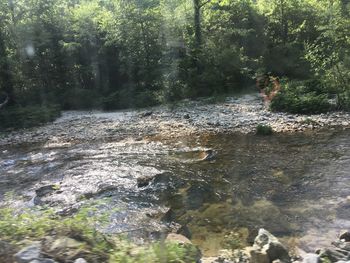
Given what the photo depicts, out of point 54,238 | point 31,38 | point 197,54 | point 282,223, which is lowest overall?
point 282,223

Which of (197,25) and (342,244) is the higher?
(197,25)

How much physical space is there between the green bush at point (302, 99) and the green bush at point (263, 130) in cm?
291

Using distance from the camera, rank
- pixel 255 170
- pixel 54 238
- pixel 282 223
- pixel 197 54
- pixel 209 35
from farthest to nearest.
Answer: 1. pixel 209 35
2. pixel 197 54
3. pixel 255 170
4. pixel 282 223
5. pixel 54 238

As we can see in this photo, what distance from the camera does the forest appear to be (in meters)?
22.7

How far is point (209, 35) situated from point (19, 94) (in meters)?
11.7

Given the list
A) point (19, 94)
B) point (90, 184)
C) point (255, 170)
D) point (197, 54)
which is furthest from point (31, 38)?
point (255, 170)

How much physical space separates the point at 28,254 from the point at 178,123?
45.3 feet

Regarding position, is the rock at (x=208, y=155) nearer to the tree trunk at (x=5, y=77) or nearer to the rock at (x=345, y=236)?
the rock at (x=345, y=236)

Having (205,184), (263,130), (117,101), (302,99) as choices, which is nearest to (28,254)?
(205,184)

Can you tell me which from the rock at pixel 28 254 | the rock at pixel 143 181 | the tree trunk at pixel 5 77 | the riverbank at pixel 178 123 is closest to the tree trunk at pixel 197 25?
the riverbank at pixel 178 123

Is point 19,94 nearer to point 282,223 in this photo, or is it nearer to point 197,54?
point 197,54

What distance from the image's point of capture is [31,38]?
78.5 ft

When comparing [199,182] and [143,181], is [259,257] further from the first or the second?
[143,181]

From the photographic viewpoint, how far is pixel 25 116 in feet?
69.5
